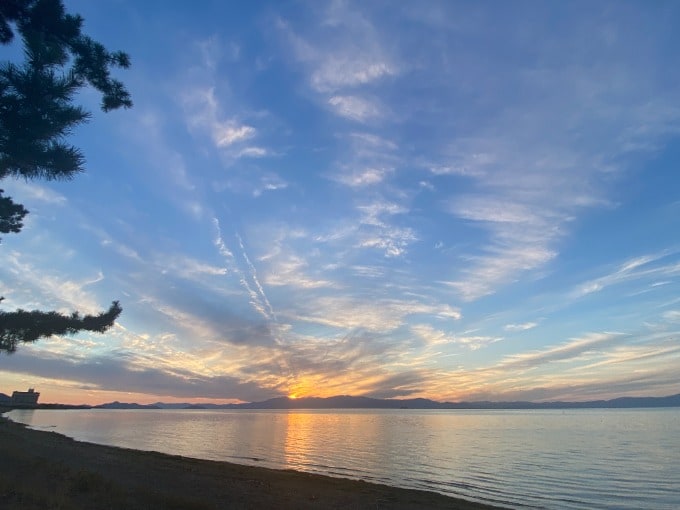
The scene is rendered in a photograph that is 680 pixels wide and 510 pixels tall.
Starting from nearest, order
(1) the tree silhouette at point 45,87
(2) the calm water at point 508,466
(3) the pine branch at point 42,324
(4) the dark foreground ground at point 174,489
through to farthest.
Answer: (1) the tree silhouette at point 45,87 → (3) the pine branch at point 42,324 → (4) the dark foreground ground at point 174,489 → (2) the calm water at point 508,466

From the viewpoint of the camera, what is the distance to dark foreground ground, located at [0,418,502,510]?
16.7 m

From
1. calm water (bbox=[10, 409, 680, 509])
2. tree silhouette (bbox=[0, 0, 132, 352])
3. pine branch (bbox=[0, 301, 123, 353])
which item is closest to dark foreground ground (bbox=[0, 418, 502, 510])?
pine branch (bbox=[0, 301, 123, 353])

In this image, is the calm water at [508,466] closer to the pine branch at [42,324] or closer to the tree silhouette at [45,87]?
the pine branch at [42,324]

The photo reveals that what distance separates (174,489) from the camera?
22891 mm

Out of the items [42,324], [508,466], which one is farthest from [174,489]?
[508,466]

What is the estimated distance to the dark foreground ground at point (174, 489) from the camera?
54.7 feet

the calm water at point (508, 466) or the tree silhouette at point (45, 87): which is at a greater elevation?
the tree silhouette at point (45, 87)

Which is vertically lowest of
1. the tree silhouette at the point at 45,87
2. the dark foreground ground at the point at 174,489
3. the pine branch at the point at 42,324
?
the dark foreground ground at the point at 174,489

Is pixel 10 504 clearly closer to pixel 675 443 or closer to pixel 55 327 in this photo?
pixel 55 327

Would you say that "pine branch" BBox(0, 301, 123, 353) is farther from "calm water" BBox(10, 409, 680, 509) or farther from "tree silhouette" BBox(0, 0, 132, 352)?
"calm water" BBox(10, 409, 680, 509)

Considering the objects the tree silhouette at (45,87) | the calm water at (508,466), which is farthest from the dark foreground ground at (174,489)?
the tree silhouette at (45,87)

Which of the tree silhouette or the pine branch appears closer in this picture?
the tree silhouette

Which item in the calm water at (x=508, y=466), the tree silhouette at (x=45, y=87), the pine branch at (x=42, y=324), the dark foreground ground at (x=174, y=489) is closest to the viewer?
the tree silhouette at (x=45, y=87)

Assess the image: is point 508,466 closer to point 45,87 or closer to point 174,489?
point 174,489
